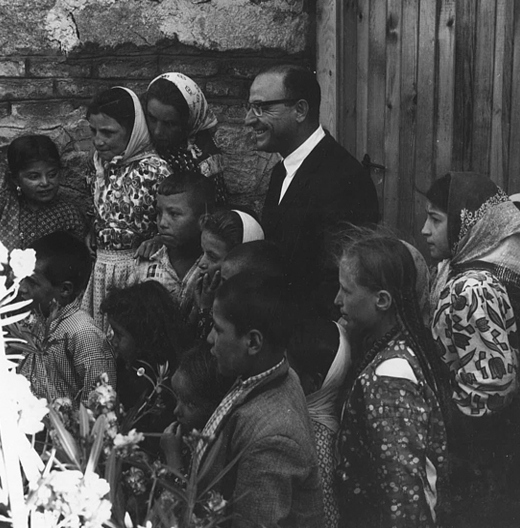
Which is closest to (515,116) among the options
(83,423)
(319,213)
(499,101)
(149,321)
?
(499,101)

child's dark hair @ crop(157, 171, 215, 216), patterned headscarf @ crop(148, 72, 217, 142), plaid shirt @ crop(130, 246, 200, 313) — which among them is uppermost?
patterned headscarf @ crop(148, 72, 217, 142)

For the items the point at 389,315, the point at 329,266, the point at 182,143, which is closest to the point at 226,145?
the point at 182,143

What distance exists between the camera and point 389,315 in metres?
2.83

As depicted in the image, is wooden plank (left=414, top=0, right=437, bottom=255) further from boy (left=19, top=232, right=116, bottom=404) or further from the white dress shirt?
boy (left=19, top=232, right=116, bottom=404)

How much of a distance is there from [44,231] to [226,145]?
96cm

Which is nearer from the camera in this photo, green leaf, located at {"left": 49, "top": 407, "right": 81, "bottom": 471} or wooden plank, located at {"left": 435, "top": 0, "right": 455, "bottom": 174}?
green leaf, located at {"left": 49, "top": 407, "right": 81, "bottom": 471}

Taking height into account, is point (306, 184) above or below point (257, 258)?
above

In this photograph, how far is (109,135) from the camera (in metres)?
3.94

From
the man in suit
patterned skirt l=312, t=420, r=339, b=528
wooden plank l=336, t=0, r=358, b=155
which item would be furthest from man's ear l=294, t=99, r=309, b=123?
patterned skirt l=312, t=420, r=339, b=528

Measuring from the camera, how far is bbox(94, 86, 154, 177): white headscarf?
3.95 m

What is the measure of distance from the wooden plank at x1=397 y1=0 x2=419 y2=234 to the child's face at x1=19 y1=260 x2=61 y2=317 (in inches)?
67.9

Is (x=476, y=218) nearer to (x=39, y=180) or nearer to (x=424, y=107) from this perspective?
(x=424, y=107)

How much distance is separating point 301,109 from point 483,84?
35.2 inches

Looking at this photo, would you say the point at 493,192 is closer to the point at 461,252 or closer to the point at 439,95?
the point at 461,252
